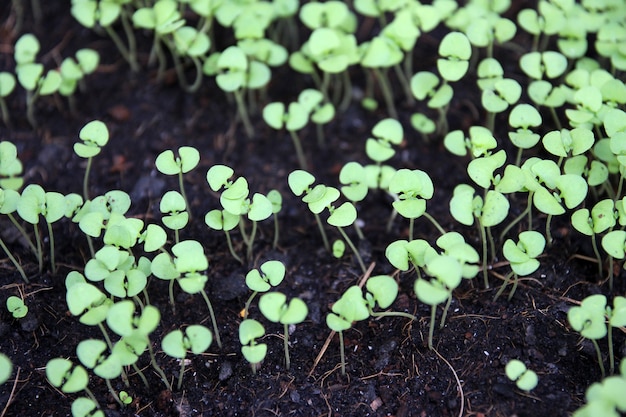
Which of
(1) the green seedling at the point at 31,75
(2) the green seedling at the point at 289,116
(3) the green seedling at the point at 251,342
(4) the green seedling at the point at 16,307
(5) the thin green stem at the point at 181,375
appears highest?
(1) the green seedling at the point at 31,75

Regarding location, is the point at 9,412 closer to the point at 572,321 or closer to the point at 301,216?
the point at 301,216

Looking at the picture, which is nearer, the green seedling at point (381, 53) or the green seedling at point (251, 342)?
the green seedling at point (251, 342)

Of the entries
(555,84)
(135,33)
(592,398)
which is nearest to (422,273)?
(592,398)

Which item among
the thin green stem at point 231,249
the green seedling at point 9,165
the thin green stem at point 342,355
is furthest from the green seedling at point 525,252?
the green seedling at point 9,165

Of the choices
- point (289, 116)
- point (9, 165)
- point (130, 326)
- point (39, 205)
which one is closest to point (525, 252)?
point (289, 116)

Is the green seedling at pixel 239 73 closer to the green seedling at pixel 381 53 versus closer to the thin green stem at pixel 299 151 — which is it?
the thin green stem at pixel 299 151
